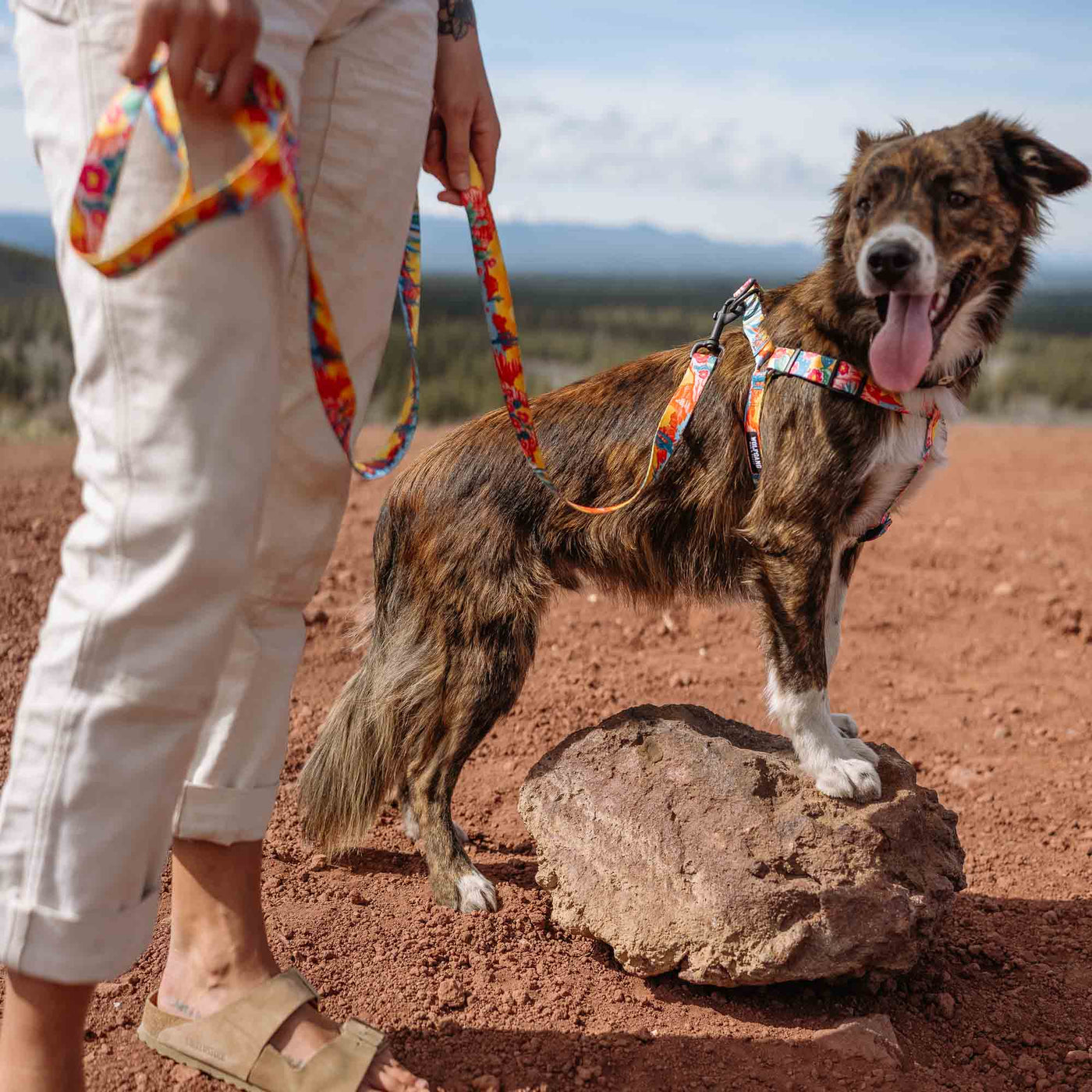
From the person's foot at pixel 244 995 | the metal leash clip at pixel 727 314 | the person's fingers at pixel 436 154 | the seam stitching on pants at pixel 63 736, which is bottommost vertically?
the person's foot at pixel 244 995

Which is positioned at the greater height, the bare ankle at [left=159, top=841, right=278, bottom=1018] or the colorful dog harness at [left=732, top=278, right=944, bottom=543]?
the colorful dog harness at [left=732, top=278, right=944, bottom=543]

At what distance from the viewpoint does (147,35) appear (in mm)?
1417

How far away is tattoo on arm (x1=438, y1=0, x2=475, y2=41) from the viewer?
2.06m

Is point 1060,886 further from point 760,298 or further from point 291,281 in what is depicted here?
point 291,281

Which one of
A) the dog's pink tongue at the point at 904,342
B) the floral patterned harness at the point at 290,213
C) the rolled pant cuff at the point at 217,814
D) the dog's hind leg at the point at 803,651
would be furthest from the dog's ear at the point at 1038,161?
the rolled pant cuff at the point at 217,814

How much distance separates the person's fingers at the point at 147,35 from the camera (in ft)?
4.62

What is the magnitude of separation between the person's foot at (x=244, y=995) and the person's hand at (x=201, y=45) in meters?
1.39

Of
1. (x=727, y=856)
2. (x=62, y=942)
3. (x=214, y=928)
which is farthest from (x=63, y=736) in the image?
(x=727, y=856)

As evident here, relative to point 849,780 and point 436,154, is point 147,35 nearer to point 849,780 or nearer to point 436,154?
point 436,154

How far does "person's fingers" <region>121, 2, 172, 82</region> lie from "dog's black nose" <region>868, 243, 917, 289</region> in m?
1.61

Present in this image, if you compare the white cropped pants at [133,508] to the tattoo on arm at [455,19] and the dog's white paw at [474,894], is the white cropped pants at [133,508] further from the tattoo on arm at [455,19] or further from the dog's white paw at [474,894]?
the dog's white paw at [474,894]

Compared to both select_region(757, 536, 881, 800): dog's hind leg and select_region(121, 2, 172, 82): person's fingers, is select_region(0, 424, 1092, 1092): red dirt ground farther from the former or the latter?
select_region(121, 2, 172, 82): person's fingers

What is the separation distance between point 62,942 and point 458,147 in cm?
150

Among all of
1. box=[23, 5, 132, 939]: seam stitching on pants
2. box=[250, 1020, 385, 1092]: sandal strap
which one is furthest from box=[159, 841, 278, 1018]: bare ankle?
box=[23, 5, 132, 939]: seam stitching on pants
